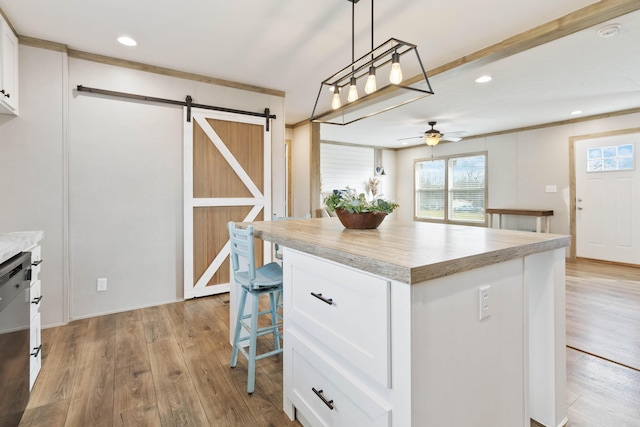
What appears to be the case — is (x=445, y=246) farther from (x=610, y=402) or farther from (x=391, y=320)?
(x=610, y=402)

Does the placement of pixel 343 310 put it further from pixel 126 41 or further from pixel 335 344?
pixel 126 41

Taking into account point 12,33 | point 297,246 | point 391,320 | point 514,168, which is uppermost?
point 12,33

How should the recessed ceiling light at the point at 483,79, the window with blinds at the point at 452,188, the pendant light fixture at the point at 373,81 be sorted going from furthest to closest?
the window with blinds at the point at 452,188, the recessed ceiling light at the point at 483,79, the pendant light fixture at the point at 373,81

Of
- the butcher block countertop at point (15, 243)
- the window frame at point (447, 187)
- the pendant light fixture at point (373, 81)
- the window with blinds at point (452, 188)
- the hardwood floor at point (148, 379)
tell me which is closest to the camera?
the butcher block countertop at point (15, 243)

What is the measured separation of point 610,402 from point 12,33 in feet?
16.3

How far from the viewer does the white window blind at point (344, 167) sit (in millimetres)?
7930

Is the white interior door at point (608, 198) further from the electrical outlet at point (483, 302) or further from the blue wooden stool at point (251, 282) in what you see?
the blue wooden stool at point (251, 282)

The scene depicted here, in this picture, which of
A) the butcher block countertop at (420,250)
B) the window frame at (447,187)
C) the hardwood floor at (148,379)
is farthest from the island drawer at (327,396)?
the window frame at (447,187)

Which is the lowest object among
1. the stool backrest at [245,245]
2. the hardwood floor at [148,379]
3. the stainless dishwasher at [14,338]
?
the hardwood floor at [148,379]

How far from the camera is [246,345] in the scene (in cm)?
247

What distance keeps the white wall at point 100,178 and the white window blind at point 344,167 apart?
4202mm

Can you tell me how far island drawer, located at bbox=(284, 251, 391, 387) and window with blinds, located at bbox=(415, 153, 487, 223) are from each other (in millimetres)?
6943

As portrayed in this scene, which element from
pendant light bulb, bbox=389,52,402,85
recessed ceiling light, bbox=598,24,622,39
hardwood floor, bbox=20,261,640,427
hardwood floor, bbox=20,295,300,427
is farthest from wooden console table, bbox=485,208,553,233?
hardwood floor, bbox=20,295,300,427

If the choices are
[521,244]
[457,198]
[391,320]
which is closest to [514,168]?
[457,198]
